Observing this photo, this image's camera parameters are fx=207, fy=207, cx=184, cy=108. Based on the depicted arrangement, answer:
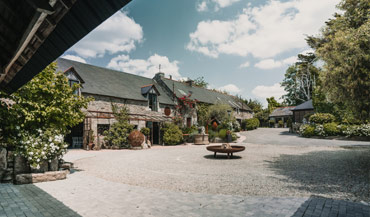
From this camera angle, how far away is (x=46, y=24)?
2.00 metres

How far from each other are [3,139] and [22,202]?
126 inches

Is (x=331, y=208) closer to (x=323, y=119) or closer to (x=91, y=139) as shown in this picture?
(x=91, y=139)

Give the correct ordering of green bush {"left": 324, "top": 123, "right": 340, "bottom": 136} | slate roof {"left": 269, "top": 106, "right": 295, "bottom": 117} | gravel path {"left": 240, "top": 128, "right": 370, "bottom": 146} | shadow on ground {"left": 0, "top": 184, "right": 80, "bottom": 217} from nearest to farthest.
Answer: shadow on ground {"left": 0, "top": 184, "right": 80, "bottom": 217} < gravel path {"left": 240, "top": 128, "right": 370, "bottom": 146} < green bush {"left": 324, "top": 123, "right": 340, "bottom": 136} < slate roof {"left": 269, "top": 106, "right": 295, "bottom": 117}

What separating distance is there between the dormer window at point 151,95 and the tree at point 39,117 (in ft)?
A: 47.1

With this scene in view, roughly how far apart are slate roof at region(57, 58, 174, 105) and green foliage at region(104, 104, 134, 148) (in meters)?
1.73

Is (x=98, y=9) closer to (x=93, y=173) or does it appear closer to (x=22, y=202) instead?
(x=22, y=202)

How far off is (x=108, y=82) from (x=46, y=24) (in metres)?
20.1

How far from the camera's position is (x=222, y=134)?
22766 mm

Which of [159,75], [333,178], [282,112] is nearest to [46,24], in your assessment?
[333,178]

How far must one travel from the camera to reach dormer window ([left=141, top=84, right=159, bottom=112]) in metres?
22.4

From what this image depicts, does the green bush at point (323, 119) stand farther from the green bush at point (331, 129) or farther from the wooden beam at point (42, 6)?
the wooden beam at point (42, 6)

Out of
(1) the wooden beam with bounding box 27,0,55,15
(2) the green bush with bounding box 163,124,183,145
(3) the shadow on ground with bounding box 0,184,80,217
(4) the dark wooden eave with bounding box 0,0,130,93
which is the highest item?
(4) the dark wooden eave with bounding box 0,0,130,93

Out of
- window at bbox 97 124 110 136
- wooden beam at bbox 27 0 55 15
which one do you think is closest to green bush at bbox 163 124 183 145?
window at bbox 97 124 110 136

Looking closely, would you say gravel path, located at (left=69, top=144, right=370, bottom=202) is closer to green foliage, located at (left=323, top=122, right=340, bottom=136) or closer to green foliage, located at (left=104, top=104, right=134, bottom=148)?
green foliage, located at (left=104, top=104, right=134, bottom=148)
